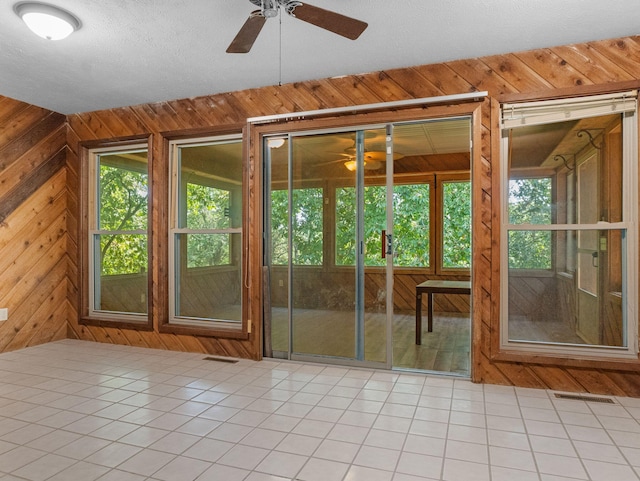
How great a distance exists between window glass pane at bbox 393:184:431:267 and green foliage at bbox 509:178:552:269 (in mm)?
3842

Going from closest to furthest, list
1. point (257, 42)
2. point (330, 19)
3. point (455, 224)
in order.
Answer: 1. point (330, 19)
2. point (257, 42)
3. point (455, 224)

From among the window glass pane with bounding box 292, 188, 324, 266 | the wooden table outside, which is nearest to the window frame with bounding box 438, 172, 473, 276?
the wooden table outside

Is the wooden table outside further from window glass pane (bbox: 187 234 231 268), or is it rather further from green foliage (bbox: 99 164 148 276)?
green foliage (bbox: 99 164 148 276)

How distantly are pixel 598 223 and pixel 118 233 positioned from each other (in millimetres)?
4736

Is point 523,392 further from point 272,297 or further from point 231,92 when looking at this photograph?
point 231,92

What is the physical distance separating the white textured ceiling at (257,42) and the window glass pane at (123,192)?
37.2 inches

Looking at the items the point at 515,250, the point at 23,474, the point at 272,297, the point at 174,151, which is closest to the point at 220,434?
the point at 23,474

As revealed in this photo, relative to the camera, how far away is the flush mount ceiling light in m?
2.52

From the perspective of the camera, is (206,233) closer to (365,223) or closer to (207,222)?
(207,222)

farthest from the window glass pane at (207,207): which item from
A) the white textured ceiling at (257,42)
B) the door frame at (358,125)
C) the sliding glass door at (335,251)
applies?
the white textured ceiling at (257,42)

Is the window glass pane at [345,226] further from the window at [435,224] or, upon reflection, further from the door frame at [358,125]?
the window at [435,224]

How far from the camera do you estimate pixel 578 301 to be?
3.12 meters

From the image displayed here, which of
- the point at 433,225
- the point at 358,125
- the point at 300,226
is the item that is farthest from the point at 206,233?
the point at 433,225

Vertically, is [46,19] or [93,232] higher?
[46,19]
